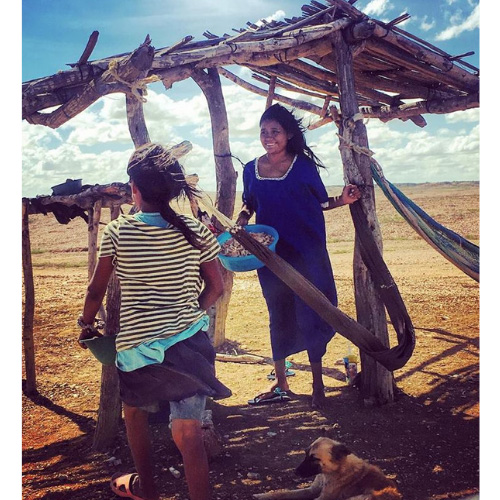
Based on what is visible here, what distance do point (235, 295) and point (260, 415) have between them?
3689mm

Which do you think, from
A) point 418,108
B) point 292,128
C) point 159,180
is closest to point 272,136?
point 292,128

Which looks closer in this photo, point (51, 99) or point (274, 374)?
point (51, 99)

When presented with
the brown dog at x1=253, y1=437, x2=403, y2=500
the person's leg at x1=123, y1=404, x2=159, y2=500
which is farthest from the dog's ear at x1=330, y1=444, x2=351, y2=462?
the person's leg at x1=123, y1=404, x2=159, y2=500

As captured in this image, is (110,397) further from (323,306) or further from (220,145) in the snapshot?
(220,145)

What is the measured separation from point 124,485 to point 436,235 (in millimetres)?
2053

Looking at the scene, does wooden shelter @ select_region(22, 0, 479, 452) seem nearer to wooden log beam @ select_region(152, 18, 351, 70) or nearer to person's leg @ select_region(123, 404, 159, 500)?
wooden log beam @ select_region(152, 18, 351, 70)

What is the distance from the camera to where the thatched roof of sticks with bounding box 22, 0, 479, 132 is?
2732mm

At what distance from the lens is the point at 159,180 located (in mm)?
1951

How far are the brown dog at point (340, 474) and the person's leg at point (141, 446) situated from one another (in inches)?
18.1

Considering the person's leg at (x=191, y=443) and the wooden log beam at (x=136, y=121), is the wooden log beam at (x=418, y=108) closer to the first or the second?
the wooden log beam at (x=136, y=121)

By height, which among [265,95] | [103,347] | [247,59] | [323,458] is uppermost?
[265,95]

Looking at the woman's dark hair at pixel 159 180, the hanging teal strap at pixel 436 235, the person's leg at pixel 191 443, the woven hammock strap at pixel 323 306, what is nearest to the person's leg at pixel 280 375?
the woven hammock strap at pixel 323 306
